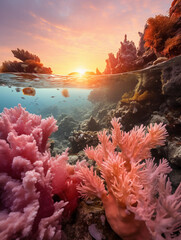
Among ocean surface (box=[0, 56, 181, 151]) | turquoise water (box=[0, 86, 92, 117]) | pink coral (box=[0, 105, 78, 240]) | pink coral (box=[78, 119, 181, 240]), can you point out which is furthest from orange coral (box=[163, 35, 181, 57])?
pink coral (box=[0, 105, 78, 240])

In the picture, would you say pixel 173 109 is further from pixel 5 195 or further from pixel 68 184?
pixel 5 195

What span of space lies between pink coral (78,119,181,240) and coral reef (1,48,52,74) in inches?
349

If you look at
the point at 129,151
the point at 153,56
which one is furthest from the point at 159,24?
the point at 129,151

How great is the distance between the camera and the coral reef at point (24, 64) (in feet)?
24.7

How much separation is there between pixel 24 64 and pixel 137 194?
32.4 feet

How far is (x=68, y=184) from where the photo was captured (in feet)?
4.56

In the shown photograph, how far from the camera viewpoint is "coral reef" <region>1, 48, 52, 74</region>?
24.7 feet

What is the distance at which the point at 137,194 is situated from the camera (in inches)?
44.8

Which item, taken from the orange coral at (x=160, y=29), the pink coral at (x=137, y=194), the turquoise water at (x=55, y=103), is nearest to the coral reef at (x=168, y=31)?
the orange coral at (x=160, y=29)

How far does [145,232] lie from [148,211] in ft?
0.74

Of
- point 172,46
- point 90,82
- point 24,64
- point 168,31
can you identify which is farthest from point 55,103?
point 172,46

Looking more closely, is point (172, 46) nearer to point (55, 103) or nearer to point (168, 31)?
point (168, 31)

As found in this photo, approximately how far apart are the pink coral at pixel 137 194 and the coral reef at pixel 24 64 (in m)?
8.86

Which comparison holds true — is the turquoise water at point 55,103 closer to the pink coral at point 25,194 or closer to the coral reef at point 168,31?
the pink coral at point 25,194
